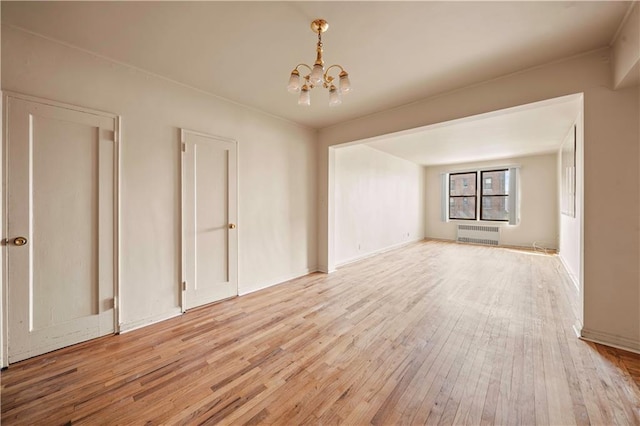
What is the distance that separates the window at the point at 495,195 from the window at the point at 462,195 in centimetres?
26

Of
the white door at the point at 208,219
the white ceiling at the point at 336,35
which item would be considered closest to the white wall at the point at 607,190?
the white ceiling at the point at 336,35

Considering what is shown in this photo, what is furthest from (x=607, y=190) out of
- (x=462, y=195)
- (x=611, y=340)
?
(x=462, y=195)

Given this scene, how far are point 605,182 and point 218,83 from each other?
4.08 metres

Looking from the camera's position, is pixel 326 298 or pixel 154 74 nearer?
pixel 154 74

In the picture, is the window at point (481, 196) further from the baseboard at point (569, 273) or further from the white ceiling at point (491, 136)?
the baseboard at point (569, 273)

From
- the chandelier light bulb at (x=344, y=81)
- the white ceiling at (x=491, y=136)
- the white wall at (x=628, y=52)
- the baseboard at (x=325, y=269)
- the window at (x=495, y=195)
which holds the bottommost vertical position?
the baseboard at (x=325, y=269)

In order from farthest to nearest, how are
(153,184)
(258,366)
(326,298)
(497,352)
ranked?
(326,298) → (153,184) → (497,352) → (258,366)

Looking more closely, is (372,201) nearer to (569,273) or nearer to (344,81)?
(569,273)

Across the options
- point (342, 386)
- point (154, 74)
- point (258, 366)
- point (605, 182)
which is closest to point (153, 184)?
point (154, 74)

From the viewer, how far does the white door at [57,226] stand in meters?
2.03

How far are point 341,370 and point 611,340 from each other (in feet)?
8.12

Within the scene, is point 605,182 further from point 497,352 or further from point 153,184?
point 153,184

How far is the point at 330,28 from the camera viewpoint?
2049 mm

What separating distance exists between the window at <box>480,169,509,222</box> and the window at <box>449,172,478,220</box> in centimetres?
26
